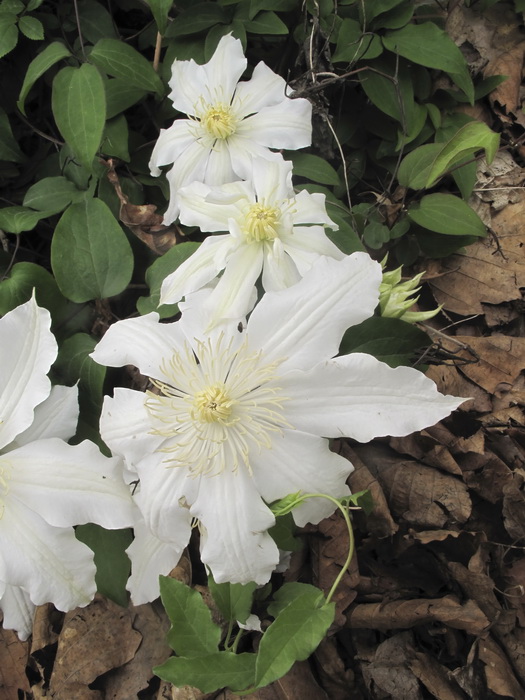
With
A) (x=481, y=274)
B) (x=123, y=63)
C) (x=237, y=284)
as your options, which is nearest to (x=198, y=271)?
(x=237, y=284)

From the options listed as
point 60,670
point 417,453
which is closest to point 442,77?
point 417,453

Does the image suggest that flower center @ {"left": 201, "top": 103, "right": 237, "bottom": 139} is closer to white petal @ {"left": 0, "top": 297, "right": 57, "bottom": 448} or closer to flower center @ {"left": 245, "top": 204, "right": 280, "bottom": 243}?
flower center @ {"left": 245, "top": 204, "right": 280, "bottom": 243}

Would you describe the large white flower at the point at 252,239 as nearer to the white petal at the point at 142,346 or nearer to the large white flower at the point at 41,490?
the white petal at the point at 142,346

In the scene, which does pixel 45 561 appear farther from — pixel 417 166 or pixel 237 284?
pixel 417 166

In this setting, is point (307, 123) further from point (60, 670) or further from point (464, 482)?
point (60, 670)

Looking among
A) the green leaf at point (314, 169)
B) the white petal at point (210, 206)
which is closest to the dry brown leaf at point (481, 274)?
the green leaf at point (314, 169)

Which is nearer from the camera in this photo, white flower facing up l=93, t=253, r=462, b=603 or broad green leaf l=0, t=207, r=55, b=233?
white flower facing up l=93, t=253, r=462, b=603

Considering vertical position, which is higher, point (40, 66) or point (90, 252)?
Result: point (40, 66)

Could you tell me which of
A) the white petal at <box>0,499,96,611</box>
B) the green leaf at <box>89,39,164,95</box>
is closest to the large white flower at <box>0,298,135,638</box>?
the white petal at <box>0,499,96,611</box>
